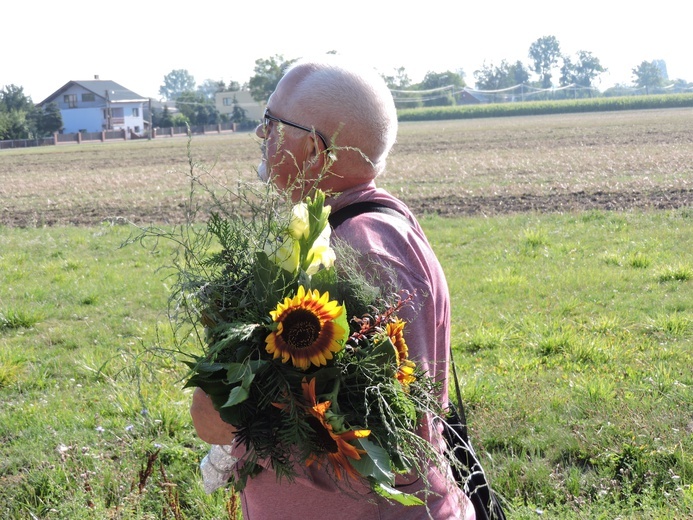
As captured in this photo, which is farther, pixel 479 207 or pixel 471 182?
pixel 471 182

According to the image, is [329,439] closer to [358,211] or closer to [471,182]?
[358,211]

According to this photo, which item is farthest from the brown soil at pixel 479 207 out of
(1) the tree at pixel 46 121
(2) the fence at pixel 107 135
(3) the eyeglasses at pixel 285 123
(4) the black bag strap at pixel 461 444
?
(1) the tree at pixel 46 121

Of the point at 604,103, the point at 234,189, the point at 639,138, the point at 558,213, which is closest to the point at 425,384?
the point at 234,189

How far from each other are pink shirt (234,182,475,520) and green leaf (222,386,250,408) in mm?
291

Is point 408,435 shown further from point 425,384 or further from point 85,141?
point 85,141

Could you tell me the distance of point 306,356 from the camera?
166cm

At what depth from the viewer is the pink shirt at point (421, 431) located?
74.5 inches

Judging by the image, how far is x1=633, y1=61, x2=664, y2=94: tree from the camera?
7338 inches

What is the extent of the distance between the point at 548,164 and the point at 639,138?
516 inches

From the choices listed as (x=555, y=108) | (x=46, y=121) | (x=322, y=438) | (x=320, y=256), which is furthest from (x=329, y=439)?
(x=555, y=108)

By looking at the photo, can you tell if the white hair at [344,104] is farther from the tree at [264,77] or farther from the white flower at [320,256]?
the tree at [264,77]

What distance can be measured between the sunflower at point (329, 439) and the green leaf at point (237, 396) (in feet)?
0.41

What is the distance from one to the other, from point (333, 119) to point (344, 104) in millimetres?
49

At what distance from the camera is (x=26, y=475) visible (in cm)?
411
